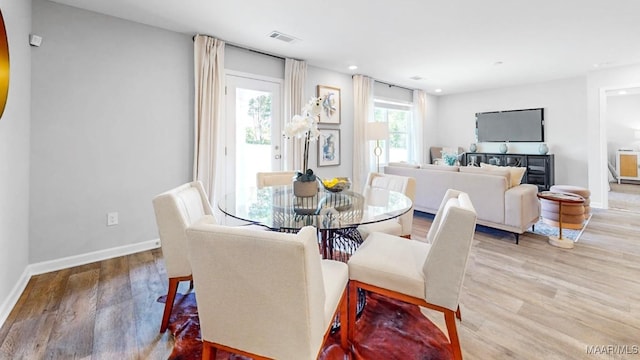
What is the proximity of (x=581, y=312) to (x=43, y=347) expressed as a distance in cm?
332

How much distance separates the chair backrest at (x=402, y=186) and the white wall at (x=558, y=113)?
509cm

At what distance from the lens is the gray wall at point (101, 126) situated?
8.43 feet

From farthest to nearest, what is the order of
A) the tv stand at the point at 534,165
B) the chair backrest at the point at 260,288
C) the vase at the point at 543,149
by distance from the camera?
the vase at the point at 543,149 → the tv stand at the point at 534,165 → the chair backrest at the point at 260,288

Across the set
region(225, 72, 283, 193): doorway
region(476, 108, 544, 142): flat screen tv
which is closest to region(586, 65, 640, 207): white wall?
region(476, 108, 544, 142): flat screen tv

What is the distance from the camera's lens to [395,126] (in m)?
6.40

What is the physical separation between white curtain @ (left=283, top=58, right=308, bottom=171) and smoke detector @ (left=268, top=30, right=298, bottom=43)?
64cm

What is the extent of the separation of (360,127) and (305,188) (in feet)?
11.0

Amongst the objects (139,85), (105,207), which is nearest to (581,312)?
(105,207)

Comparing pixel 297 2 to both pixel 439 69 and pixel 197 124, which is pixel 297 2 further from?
pixel 439 69

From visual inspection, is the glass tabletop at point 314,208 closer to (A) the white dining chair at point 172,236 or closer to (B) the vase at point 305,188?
(B) the vase at point 305,188

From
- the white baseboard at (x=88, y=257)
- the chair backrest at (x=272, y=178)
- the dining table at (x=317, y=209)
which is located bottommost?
the white baseboard at (x=88, y=257)

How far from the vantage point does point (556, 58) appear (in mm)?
4328

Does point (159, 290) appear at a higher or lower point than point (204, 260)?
lower

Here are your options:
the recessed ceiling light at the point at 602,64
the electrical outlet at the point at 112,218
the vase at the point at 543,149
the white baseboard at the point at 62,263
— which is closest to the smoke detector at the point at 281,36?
the electrical outlet at the point at 112,218
